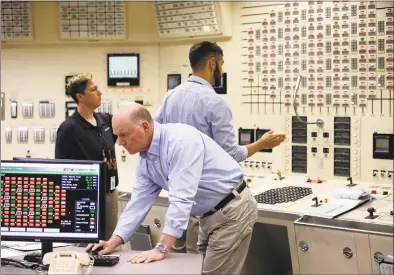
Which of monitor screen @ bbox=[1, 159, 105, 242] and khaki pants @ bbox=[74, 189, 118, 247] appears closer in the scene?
monitor screen @ bbox=[1, 159, 105, 242]

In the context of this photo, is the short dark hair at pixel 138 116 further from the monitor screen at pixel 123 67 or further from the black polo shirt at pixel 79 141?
the monitor screen at pixel 123 67

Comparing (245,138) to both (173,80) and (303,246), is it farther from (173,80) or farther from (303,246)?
(303,246)

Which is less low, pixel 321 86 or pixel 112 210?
pixel 321 86

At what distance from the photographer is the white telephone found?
1.91m

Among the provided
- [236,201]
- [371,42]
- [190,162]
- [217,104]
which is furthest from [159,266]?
[371,42]

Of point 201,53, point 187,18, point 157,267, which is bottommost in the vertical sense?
point 157,267

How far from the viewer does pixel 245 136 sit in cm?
435

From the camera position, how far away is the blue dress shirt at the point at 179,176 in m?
2.11

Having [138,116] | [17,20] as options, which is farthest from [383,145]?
[17,20]

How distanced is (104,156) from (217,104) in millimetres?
909

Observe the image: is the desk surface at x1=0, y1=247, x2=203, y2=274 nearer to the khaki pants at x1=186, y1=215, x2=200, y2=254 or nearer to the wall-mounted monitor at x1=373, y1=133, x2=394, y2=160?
the khaki pants at x1=186, y1=215, x2=200, y2=254

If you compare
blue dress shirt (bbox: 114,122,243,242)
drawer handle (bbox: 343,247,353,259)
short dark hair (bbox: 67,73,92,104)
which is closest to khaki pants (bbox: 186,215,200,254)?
blue dress shirt (bbox: 114,122,243,242)

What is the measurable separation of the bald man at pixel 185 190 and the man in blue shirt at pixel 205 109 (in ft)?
1.20

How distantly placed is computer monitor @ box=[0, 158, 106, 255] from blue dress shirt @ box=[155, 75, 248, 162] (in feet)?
2.85
